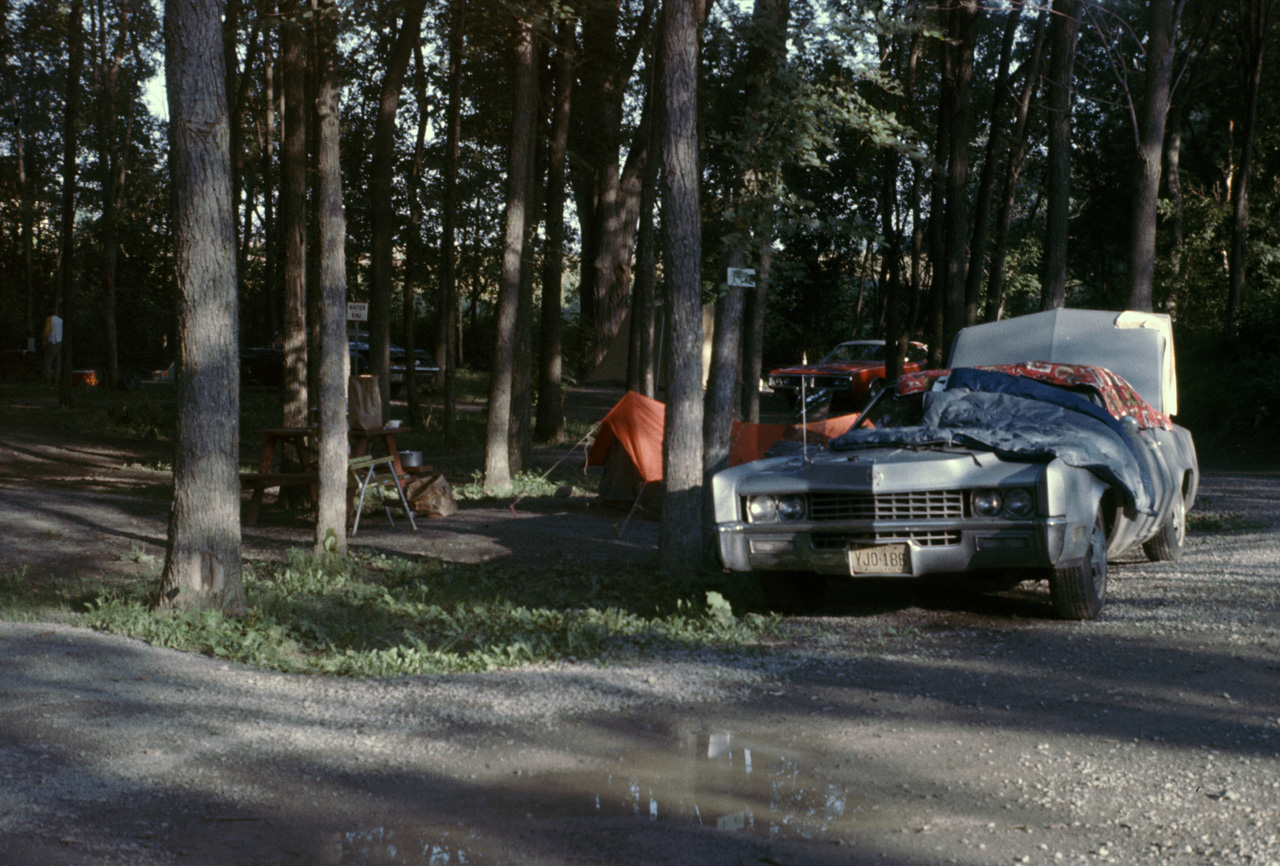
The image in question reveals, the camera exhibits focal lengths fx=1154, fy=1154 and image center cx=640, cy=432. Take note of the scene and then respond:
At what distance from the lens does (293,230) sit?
14.4 metres

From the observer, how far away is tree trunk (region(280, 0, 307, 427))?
14.2 m

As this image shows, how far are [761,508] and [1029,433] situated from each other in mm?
1784

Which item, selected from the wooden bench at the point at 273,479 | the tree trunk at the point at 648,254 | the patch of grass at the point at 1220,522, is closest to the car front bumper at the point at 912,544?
the tree trunk at the point at 648,254

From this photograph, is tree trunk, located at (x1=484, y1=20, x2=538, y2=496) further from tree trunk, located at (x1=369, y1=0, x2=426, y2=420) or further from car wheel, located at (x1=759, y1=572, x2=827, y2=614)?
car wheel, located at (x1=759, y1=572, x2=827, y2=614)

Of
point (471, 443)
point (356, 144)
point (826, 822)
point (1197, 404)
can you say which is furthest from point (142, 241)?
point (826, 822)

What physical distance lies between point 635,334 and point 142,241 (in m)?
30.9

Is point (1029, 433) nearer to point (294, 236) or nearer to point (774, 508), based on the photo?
point (774, 508)

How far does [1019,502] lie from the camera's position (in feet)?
22.1

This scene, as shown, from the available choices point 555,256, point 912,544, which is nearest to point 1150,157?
point 555,256

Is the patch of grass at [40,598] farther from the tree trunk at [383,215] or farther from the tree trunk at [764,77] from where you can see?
the tree trunk at [383,215]

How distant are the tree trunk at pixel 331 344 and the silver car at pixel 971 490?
4.51 m

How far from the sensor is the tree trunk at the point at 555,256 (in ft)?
64.8

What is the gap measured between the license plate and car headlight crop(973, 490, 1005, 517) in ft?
1.57

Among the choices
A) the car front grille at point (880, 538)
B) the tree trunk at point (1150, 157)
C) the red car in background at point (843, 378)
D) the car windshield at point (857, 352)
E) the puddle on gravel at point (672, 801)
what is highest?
the tree trunk at point (1150, 157)
